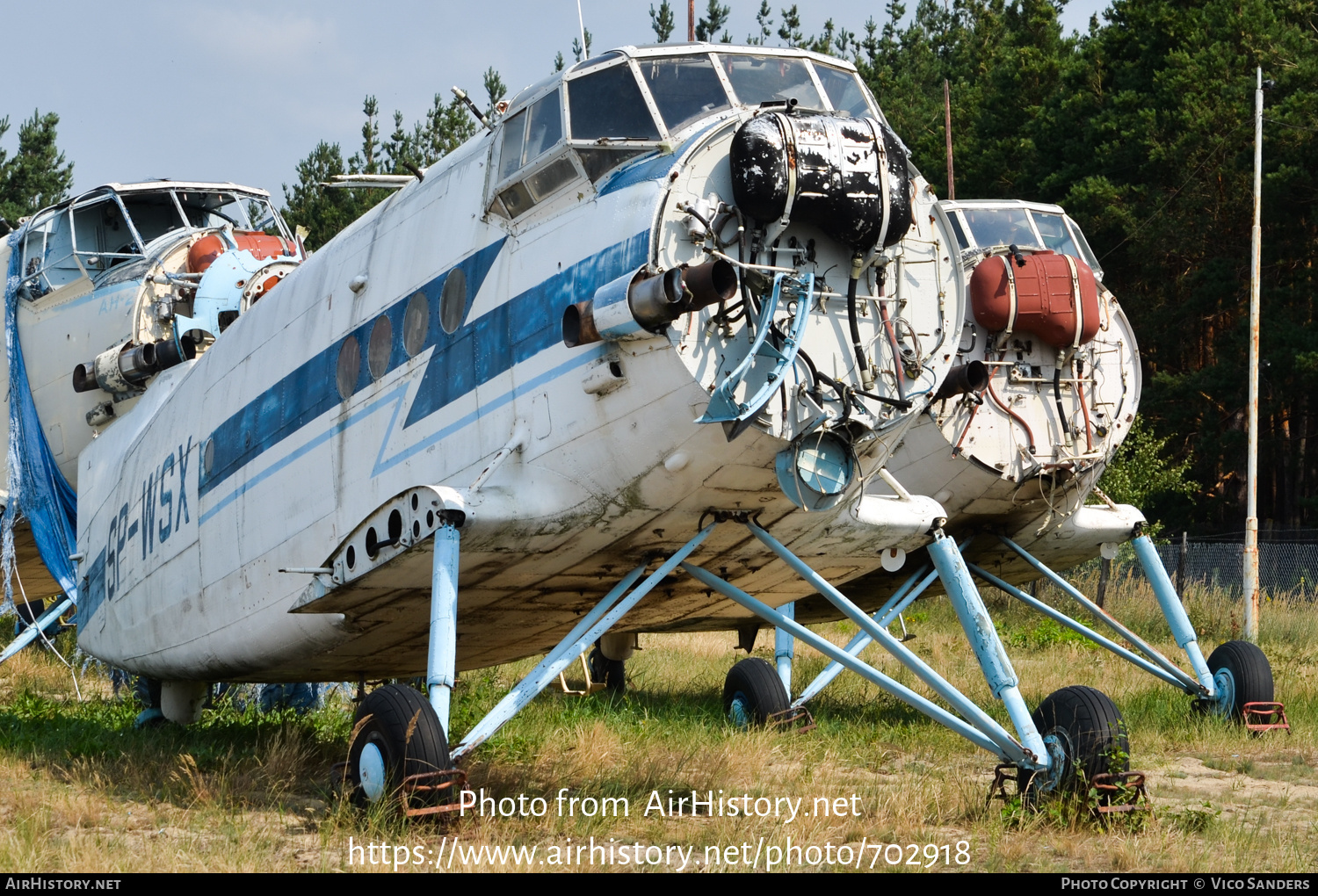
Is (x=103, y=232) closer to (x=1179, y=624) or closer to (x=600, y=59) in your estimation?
(x=600, y=59)

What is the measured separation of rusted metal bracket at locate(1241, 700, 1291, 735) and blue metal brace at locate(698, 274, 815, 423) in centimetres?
726

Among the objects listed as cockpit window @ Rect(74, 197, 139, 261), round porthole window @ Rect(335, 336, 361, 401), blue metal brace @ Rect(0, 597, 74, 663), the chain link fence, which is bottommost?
the chain link fence

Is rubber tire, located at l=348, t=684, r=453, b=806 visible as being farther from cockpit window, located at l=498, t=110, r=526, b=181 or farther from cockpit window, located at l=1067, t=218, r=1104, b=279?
cockpit window, located at l=1067, t=218, r=1104, b=279

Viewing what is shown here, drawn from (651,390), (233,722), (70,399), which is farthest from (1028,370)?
(70,399)

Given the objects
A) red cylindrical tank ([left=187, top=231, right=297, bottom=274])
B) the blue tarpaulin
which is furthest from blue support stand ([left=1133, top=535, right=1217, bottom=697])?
the blue tarpaulin

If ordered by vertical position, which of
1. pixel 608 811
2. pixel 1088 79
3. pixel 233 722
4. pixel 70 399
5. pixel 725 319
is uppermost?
pixel 1088 79

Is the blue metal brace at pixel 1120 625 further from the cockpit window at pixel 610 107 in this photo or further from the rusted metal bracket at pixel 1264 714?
the cockpit window at pixel 610 107

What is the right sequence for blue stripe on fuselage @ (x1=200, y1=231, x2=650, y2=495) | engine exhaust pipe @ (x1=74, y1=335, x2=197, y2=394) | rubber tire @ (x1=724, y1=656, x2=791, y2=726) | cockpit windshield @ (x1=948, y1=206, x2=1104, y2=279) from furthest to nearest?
engine exhaust pipe @ (x1=74, y1=335, x2=197, y2=394), cockpit windshield @ (x1=948, y1=206, x2=1104, y2=279), rubber tire @ (x1=724, y1=656, x2=791, y2=726), blue stripe on fuselage @ (x1=200, y1=231, x2=650, y2=495)

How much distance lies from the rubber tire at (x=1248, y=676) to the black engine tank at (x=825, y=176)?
22.9 feet

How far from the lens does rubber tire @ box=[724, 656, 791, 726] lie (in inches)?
513

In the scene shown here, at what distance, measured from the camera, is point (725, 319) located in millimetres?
7129

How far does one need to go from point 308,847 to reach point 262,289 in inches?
389

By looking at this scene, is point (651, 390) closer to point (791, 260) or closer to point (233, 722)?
point (791, 260)

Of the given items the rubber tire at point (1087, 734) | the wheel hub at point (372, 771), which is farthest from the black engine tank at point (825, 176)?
the wheel hub at point (372, 771)
